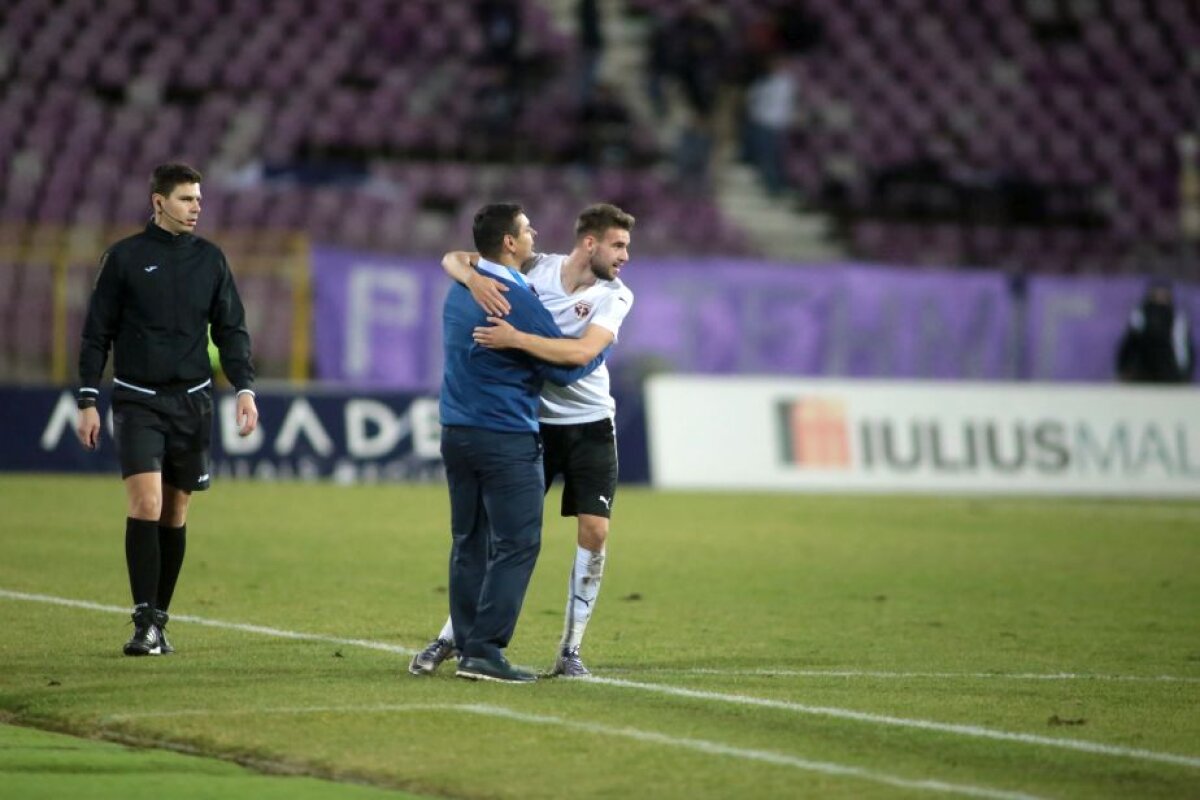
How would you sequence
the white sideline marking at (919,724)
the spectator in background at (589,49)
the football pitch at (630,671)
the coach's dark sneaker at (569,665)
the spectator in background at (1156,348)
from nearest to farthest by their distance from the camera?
the football pitch at (630,671), the white sideline marking at (919,724), the coach's dark sneaker at (569,665), the spectator in background at (1156,348), the spectator in background at (589,49)

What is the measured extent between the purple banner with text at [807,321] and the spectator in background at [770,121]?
416 cm

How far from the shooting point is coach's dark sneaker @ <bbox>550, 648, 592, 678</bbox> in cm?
931

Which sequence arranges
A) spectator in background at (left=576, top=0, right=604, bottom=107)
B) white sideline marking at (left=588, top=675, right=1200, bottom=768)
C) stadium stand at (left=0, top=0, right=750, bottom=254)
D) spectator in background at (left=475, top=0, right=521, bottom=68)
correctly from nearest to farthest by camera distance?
white sideline marking at (left=588, top=675, right=1200, bottom=768)
stadium stand at (left=0, top=0, right=750, bottom=254)
spectator in background at (left=475, top=0, right=521, bottom=68)
spectator in background at (left=576, top=0, right=604, bottom=107)

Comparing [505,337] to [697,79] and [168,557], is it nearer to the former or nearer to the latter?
[168,557]

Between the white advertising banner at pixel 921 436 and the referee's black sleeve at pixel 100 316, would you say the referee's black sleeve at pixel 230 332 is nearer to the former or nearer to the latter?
the referee's black sleeve at pixel 100 316

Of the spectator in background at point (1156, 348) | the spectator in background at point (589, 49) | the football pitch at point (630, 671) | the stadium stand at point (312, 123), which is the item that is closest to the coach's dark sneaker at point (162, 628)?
the football pitch at point (630, 671)

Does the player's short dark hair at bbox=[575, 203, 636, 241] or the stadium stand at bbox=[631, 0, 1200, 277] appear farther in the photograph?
the stadium stand at bbox=[631, 0, 1200, 277]

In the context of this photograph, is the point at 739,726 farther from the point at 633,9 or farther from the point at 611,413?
the point at 633,9

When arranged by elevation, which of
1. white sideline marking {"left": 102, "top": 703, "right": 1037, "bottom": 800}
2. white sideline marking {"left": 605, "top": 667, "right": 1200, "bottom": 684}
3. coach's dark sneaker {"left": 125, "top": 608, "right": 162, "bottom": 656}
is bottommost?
white sideline marking {"left": 605, "top": 667, "right": 1200, "bottom": 684}

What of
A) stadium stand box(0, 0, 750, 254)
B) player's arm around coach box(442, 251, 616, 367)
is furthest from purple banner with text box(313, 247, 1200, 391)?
player's arm around coach box(442, 251, 616, 367)

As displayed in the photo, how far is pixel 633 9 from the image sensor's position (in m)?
32.9

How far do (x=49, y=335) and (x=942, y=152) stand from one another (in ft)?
→ 46.5

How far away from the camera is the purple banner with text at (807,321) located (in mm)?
24906

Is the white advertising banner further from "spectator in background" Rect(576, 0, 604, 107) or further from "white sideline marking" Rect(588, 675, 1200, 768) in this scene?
"white sideline marking" Rect(588, 675, 1200, 768)
